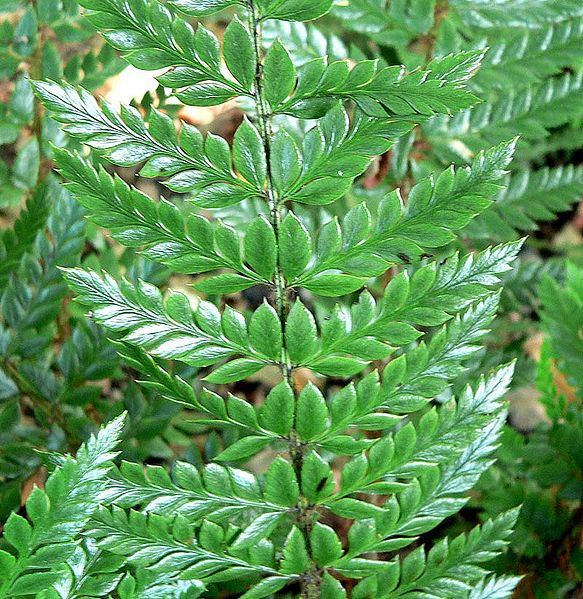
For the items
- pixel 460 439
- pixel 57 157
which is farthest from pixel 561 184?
pixel 57 157

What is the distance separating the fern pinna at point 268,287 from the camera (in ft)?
2.18

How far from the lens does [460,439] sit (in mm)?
786

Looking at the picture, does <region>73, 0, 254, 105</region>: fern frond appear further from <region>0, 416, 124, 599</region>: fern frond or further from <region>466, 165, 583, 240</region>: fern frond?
<region>466, 165, 583, 240</region>: fern frond

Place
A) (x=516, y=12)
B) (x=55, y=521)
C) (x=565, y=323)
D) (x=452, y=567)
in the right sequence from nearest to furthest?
(x=55, y=521)
(x=452, y=567)
(x=565, y=323)
(x=516, y=12)

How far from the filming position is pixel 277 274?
714mm

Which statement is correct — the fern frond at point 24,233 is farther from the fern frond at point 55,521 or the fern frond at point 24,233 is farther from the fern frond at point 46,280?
the fern frond at point 55,521

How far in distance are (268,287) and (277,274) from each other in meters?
0.02

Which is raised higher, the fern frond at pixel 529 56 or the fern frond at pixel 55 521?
the fern frond at pixel 529 56

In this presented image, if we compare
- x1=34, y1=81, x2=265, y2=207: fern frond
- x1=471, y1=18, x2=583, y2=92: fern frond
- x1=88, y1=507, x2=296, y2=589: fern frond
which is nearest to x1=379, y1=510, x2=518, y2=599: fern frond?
x1=88, y1=507, x2=296, y2=589: fern frond

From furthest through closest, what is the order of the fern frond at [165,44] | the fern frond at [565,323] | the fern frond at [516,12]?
the fern frond at [516,12]
the fern frond at [565,323]
the fern frond at [165,44]

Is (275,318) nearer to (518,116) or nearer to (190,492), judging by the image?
(190,492)

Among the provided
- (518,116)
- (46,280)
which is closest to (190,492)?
(46,280)

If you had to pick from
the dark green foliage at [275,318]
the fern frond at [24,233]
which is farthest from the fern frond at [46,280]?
the dark green foliage at [275,318]

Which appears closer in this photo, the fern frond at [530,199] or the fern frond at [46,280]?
the fern frond at [46,280]
